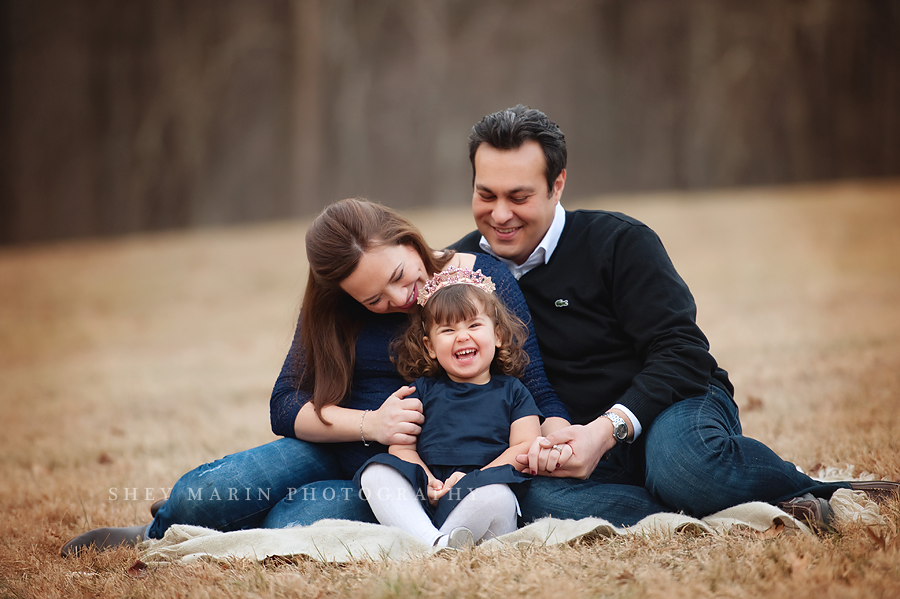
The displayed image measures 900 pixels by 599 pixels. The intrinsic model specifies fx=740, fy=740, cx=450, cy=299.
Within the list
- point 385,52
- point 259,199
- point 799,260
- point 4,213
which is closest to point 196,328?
point 259,199

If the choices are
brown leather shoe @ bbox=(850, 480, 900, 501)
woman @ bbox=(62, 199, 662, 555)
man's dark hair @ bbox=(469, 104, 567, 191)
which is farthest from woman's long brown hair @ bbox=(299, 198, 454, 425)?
brown leather shoe @ bbox=(850, 480, 900, 501)

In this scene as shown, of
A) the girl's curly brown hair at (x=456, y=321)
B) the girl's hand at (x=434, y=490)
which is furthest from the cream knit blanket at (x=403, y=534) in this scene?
the girl's curly brown hair at (x=456, y=321)

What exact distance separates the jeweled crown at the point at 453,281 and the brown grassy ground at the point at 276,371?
0.68 metres

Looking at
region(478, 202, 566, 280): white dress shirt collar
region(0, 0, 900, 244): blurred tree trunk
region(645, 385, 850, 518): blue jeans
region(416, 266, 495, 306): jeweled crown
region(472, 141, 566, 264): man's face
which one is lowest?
region(645, 385, 850, 518): blue jeans

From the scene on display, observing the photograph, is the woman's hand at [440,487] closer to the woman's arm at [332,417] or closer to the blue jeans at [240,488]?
the woman's arm at [332,417]

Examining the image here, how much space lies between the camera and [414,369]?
2.71 meters

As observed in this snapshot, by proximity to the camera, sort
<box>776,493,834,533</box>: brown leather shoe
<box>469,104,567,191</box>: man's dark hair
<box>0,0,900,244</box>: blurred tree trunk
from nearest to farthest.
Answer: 1. <box>776,493,834,533</box>: brown leather shoe
2. <box>469,104,567,191</box>: man's dark hair
3. <box>0,0,900,244</box>: blurred tree trunk

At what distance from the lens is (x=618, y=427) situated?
8.25ft

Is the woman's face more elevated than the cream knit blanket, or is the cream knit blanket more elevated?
the woman's face

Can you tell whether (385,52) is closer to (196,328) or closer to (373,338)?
(196,328)

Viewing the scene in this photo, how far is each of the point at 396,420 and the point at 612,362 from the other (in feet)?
2.88

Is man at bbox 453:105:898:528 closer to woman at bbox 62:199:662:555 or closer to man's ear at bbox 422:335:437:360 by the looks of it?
woman at bbox 62:199:662:555

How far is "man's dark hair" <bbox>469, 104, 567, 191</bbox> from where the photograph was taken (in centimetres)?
290

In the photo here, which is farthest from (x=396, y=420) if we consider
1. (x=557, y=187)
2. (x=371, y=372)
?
(x=557, y=187)
